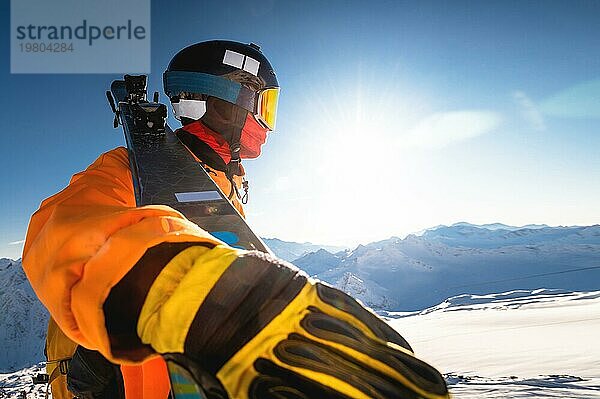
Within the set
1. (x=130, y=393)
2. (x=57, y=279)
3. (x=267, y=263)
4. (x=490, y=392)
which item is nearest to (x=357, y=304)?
(x=267, y=263)

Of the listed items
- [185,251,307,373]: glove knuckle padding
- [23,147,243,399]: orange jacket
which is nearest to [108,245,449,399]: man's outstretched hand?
[185,251,307,373]: glove knuckle padding

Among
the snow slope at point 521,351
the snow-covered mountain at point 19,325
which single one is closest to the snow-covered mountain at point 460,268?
the snow slope at point 521,351

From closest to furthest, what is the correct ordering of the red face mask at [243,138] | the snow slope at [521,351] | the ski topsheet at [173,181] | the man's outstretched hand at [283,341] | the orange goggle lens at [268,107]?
the man's outstretched hand at [283,341] → the ski topsheet at [173,181] → the red face mask at [243,138] → the orange goggle lens at [268,107] → the snow slope at [521,351]

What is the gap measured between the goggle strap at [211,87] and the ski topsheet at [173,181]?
60 cm

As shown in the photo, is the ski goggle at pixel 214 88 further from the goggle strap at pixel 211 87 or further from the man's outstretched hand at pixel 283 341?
the man's outstretched hand at pixel 283 341

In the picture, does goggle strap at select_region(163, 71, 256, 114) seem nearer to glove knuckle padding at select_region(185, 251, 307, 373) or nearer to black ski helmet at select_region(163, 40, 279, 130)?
black ski helmet at select_region(163, 40, 279, 130)

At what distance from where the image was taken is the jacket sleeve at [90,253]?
0.74 metres

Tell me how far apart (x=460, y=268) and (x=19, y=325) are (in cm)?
19843

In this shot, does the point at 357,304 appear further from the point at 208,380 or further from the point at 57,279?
the point at 57,279

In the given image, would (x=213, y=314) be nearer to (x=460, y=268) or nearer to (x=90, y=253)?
(x=90, y=253)

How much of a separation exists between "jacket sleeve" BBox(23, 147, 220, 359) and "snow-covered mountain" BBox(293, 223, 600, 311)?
113030mm

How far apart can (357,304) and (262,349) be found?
182 millimetres

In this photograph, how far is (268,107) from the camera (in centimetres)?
326

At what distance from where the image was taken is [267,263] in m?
0.70
